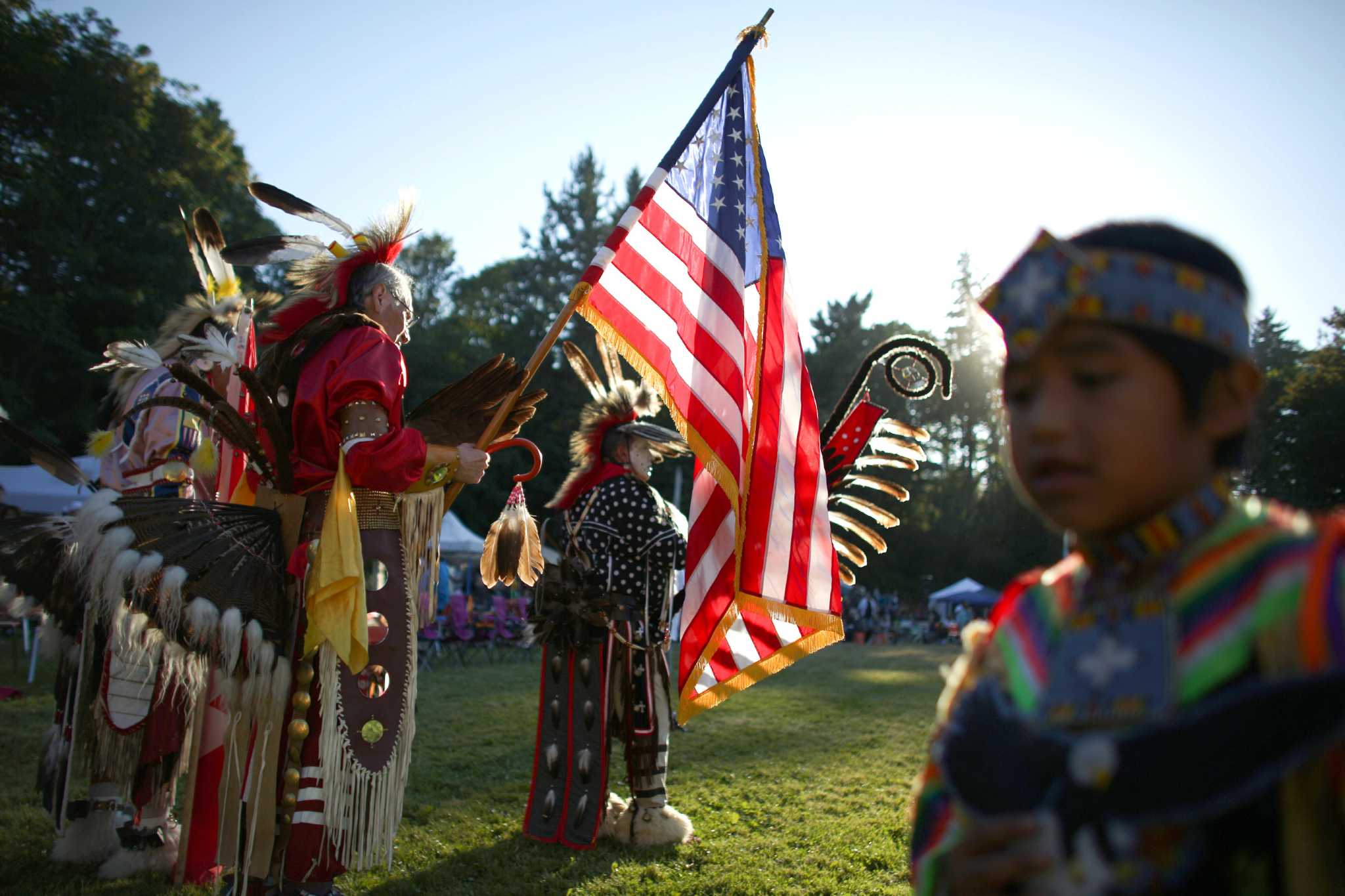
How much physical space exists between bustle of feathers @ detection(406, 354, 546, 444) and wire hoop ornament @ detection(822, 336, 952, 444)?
147 centimetres

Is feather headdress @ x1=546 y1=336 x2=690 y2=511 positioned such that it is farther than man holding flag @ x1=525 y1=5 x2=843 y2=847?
Yes

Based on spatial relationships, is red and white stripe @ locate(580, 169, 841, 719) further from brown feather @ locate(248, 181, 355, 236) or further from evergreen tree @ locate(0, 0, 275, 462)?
evergreen tree @ locate(0, 0, 275, 462)

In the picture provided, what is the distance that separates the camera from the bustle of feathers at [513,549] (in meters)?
4.40

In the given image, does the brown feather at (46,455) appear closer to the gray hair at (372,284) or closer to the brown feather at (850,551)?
the gray hair at (372,284)

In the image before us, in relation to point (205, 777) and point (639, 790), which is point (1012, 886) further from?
point (639, 790)

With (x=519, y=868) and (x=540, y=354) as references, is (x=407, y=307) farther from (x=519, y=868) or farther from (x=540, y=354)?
Result: (x=519, y=868)

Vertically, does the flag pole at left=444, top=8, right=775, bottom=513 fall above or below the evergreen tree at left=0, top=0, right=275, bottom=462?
below

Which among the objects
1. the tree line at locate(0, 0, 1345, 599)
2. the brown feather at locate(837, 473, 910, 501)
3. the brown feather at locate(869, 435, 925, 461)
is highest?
the tree line at locate(0, 0, 1345, 599)

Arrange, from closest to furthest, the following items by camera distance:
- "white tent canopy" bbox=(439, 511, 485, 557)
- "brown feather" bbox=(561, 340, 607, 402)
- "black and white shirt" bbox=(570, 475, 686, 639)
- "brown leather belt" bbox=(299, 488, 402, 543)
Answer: "brown leather belt" bbox=(299, 488, 402, 543) < "black and white shirt" bbox=(570, 475, 686, 639) < "brown feather" bbox=(561, 340, 607, 402) < "white tent canopy" bbox=(439, 511, 485, 557)

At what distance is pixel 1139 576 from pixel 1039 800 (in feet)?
0.98

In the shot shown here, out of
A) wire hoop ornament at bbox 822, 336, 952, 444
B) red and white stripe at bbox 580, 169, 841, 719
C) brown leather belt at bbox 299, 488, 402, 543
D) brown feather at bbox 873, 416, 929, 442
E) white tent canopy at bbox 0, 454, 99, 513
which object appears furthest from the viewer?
white tent canopy at bbox 0, 454, 99, 513

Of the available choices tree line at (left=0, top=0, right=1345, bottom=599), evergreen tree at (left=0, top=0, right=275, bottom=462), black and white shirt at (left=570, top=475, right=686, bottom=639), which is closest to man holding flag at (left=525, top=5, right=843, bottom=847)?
black and white shirt at (left=570, top=475, right=686, bottom=639)

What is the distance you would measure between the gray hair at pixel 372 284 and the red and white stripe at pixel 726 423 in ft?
2.37

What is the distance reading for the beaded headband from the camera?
3.96 feet
